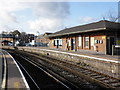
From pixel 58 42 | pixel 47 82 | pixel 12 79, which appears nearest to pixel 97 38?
pixel 58 42

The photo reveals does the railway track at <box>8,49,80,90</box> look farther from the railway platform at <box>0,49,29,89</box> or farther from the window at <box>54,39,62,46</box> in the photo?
the window at <box>54,39,62,46</box>

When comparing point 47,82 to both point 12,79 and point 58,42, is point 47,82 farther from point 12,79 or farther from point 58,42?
point 58,42

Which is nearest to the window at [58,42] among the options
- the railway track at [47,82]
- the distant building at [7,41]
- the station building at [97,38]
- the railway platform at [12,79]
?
the station building at [97,38]

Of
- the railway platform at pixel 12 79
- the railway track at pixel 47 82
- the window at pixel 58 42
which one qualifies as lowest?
the railway track at pixel 47 82

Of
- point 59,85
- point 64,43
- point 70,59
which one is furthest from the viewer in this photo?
point 64,43

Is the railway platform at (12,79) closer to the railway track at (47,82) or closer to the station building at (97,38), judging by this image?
the railway track at (47,82)

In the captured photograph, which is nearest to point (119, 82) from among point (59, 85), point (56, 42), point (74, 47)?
point (59, 85)

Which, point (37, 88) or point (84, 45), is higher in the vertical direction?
point (84, 45)

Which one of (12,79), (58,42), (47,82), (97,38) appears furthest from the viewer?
(58,42)

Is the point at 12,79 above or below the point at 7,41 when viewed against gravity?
below

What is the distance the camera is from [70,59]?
852 inches

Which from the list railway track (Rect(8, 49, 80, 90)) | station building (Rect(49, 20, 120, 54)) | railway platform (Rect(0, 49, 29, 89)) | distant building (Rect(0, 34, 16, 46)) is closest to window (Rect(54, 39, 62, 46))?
station building (Rect(49, 20, 120, 54))

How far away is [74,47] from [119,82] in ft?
68.9

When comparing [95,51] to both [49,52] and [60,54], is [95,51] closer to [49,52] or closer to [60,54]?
[60,54]
